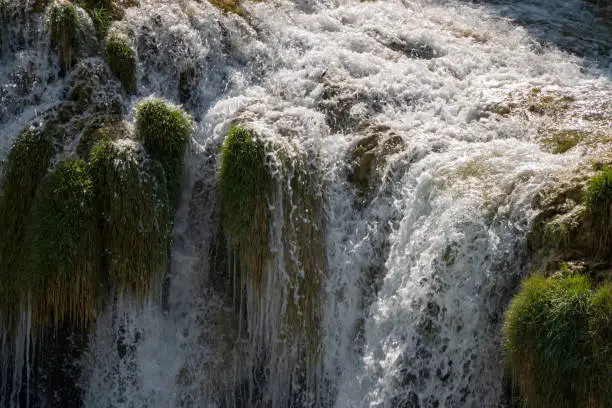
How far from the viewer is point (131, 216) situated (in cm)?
852

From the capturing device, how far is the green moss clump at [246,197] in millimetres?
8523

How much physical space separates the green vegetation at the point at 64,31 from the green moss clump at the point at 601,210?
682 centimetres

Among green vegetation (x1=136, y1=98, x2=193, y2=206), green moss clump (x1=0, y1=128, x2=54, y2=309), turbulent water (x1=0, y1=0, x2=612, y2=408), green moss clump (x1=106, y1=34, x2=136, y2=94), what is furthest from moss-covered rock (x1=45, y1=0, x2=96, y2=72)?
green vegetation (x1=136, y1=98, x2=193, y2=206)

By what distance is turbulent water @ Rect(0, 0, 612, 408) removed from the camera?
7.63 metres

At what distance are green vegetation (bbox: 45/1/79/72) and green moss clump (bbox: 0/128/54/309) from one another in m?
1.35

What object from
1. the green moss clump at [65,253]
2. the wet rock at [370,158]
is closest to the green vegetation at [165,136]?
the green moss clump at [65,253]

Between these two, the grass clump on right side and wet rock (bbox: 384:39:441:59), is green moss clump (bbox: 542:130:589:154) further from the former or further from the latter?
wet rock (bbox: 384:39:441:59)

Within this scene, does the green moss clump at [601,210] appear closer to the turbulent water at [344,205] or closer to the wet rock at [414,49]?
the turbulent water at [344,205]

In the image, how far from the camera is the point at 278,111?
9922 millimetres

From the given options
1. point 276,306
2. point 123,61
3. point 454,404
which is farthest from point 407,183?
point 123,61

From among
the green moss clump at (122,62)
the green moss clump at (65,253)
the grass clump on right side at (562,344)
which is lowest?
the green moss clump at (65,253)

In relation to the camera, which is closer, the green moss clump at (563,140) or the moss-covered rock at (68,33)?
the green moss clump at (563,140)

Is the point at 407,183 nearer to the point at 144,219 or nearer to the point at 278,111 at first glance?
the point at 278,111

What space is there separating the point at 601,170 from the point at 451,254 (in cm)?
169
